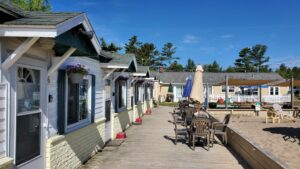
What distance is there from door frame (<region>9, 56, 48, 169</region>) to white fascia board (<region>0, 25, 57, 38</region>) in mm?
630

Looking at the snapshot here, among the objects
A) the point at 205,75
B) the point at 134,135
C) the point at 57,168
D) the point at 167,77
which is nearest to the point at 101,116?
the point at 134,135

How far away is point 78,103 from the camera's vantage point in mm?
7844

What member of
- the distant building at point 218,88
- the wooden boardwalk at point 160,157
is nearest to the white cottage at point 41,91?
the wooden boardwalk at point 160,157

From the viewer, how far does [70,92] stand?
7.31m

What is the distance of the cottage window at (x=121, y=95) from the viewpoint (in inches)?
513

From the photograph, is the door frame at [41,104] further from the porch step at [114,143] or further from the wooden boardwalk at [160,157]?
the porch step at [114,143]

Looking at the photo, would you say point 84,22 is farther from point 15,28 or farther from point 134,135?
point 134,135

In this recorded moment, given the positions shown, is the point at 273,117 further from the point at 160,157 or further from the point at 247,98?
the point at 247,98

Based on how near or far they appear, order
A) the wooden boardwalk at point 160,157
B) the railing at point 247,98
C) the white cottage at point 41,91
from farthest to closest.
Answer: the railing at point 247,98 → the wooden boardwalk at point 160,157 → the white cottage at point 41,91

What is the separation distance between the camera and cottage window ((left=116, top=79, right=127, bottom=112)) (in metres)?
13.0

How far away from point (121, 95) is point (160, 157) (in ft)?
18.8

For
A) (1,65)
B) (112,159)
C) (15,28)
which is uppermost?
(15,28)

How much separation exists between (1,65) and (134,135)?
8866 millimetres

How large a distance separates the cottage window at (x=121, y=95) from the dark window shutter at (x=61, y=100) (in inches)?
244
